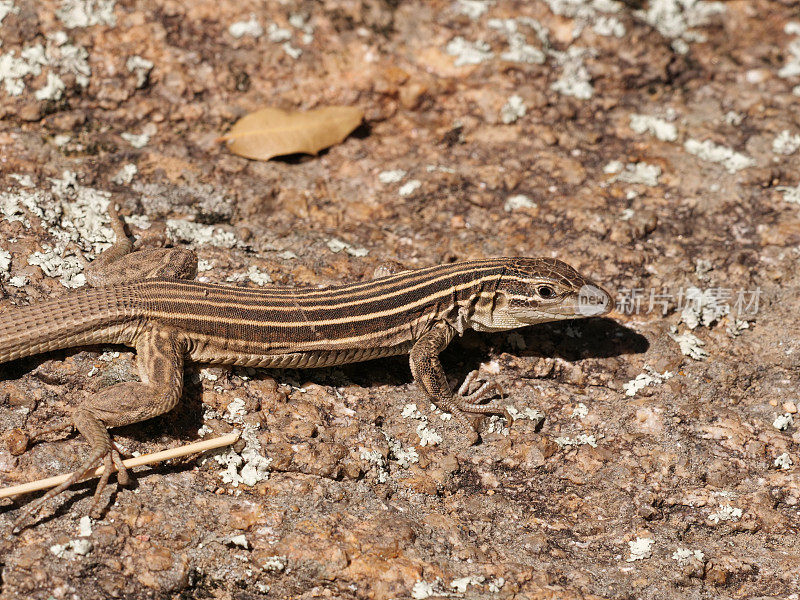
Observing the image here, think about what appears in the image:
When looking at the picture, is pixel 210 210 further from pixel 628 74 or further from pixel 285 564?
pixel 628 74

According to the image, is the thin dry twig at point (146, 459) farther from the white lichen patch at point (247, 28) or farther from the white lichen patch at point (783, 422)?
the white lichen patch at point (247, 28)

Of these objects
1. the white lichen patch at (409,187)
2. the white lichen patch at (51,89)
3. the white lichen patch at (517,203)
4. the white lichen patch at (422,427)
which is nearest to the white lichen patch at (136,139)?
the white lichen patch at (51,89)

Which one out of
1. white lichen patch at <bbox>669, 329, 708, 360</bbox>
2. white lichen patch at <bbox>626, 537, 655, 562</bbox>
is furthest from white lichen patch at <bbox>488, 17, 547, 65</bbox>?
white lichen patch at <bbox>626, 537, 655, 562</bbox>

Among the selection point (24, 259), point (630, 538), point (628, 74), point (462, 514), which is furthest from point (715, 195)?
point (24, 259)

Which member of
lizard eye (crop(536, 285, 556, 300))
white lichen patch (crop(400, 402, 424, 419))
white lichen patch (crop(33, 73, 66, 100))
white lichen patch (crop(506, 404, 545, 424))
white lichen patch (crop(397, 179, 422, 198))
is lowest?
white lichen patch (crop(400, 402, 424, 419))

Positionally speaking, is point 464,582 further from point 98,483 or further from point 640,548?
point 98,483

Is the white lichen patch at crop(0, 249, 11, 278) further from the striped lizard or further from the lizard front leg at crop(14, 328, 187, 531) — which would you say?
the lizard front leg at crop(14, 328, 187, 531)
